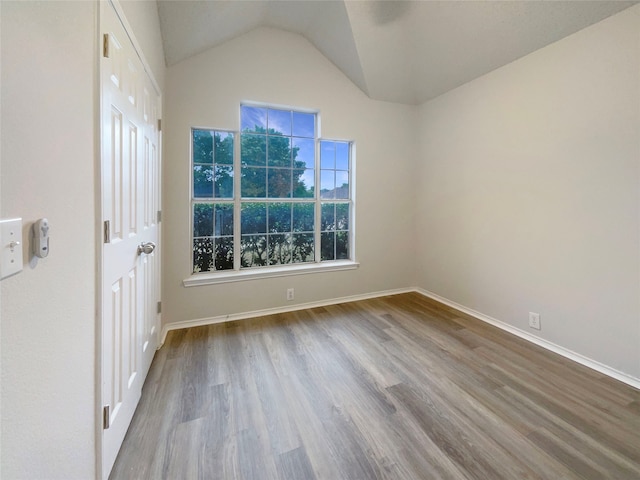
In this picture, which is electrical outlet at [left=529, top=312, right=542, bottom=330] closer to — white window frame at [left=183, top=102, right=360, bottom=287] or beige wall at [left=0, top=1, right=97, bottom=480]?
white window frame at [left=183, top=102, right=360, bottom=287]

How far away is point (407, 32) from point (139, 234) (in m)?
3.07

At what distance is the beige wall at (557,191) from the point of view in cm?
189

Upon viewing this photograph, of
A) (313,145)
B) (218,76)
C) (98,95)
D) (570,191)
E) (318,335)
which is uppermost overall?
(218,76)

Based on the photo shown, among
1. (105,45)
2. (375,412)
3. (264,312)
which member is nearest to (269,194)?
(264,312)

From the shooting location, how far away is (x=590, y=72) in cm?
202

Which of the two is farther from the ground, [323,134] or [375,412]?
[323,134]

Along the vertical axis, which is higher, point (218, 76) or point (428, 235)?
point (218, 76)

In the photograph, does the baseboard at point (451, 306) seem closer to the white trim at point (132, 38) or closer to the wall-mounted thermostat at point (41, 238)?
the wall-mounted thermostat at point (41, 238)

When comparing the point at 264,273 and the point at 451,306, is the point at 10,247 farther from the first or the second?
the point at 451,306

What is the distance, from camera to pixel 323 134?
126 inches

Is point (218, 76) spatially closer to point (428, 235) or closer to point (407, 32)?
point (407, 32)

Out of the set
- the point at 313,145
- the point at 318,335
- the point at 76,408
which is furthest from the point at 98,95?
the point at 313,145

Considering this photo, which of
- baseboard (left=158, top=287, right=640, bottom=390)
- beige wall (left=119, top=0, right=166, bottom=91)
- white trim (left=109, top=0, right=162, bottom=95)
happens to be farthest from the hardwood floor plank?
beige wall (left=119, top=0, right=166, bottom=91)

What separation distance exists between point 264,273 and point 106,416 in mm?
1888
